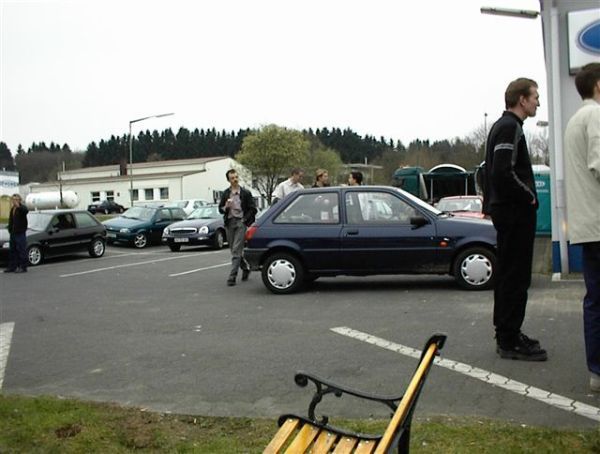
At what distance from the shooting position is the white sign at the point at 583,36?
30.3 feet

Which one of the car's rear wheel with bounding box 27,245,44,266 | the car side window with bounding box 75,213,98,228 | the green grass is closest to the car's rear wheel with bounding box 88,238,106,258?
the car side window with bounding box 75,213,98,228

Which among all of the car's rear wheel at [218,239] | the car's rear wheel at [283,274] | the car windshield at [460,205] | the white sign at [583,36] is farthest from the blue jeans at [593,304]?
the car's rear wheel at [218,239]

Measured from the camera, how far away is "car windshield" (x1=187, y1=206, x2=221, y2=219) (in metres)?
23.1

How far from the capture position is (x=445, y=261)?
364 inches

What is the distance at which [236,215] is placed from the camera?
11.2 m

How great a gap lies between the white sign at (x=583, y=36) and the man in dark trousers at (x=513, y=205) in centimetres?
476

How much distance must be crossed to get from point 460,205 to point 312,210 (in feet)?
28.6

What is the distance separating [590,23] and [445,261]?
4088 mm

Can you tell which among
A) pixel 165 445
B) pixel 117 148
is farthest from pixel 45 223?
pixel 117 148

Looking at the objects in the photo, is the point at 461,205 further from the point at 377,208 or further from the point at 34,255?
the point at 34,255

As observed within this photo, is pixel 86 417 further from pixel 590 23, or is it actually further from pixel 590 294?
pixel 590 23

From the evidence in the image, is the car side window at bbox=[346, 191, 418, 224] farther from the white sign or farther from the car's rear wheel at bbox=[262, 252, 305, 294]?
the white sign

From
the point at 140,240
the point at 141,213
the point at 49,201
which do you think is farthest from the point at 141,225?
the point at 49,201

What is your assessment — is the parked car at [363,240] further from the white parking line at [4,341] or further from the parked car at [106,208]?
the parked car at [106,208]
